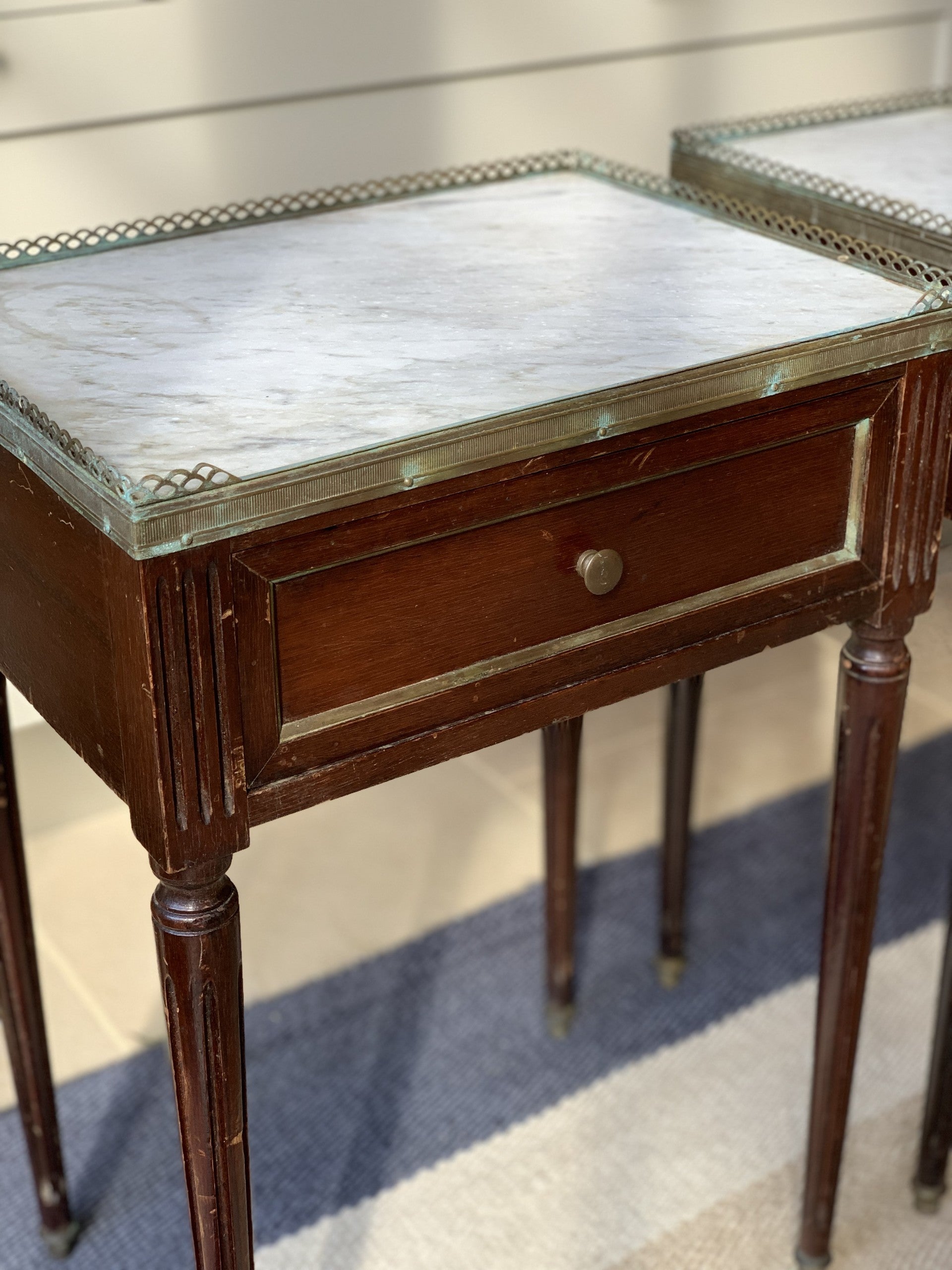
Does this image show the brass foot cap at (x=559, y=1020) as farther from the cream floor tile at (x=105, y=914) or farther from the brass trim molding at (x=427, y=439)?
→ the brass trim molding at (x=427, y=439)

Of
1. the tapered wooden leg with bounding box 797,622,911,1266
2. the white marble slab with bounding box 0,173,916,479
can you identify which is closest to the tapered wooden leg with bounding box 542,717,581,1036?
the tapered wooden leg with bounding box 797,622,911,1266

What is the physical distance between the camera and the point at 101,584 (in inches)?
28.4

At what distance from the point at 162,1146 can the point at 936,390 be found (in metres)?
0.85

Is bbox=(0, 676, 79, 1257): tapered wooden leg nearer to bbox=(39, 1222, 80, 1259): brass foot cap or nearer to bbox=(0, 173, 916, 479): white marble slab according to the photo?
bbox=(39, 1222, 80, 1259): brass foot cap

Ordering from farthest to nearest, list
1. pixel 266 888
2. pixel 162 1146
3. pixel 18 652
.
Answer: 1. pixel 266 888
2. pixel 162 1146
3. pixel 18 652

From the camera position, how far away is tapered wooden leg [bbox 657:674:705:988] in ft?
4.52

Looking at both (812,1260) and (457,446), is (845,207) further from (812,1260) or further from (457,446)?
(812,1260)

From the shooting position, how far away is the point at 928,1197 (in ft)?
4.09

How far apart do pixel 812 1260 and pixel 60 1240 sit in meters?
0.56

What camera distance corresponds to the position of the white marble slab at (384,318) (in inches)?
29.4

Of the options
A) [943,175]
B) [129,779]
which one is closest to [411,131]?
[943,175]

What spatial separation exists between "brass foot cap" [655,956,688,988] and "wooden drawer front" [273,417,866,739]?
681 mm

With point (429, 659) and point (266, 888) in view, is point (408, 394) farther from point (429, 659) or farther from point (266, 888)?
point (266, 888)

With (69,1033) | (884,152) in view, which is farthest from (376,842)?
(884,152)
